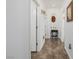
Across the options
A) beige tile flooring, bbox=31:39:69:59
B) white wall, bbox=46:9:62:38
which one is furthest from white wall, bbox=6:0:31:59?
white wall, bbox=46:9:62:38

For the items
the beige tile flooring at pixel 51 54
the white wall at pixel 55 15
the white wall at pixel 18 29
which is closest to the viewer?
the white wall at pixel 18 29

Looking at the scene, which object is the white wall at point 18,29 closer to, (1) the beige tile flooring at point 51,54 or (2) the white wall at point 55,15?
(1) the beige tile flooring at point 51,54

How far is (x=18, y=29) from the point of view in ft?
11.9

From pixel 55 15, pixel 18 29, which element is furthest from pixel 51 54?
pixel 55 15

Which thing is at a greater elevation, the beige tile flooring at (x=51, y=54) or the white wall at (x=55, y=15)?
the white wall at (x=55, y=15)

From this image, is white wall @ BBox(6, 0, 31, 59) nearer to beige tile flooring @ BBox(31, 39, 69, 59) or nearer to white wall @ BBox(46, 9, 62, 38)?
beige tile flooring @ BBox(31, 39, 69, 59)

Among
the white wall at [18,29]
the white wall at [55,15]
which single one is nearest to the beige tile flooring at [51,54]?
the white wall at [18,29]

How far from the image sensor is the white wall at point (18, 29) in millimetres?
3562

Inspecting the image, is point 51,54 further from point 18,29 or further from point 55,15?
point 55,15

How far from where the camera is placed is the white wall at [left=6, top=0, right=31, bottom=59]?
3.56m

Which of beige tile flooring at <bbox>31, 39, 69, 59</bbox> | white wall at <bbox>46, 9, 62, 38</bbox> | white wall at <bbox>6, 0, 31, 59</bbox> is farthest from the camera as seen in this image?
white wall at <bbox>46, 9, 62, 38</bbox>

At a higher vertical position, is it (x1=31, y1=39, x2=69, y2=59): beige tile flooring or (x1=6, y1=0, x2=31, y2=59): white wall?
(x1=6, y1=0, x2=31, y2=59): white wall
